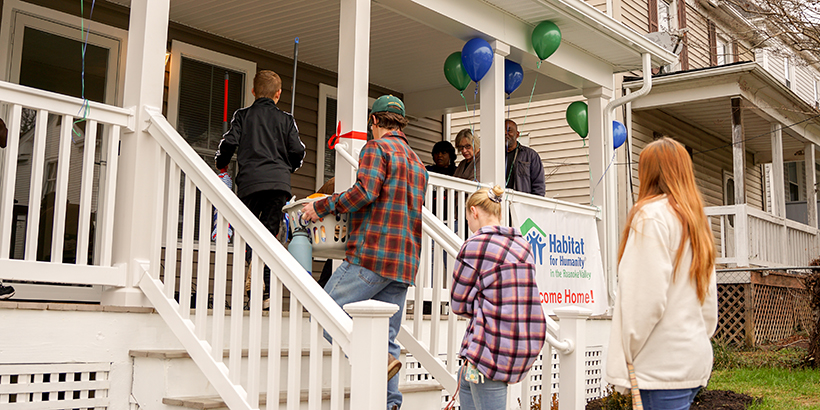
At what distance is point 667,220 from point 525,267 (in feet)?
2.74

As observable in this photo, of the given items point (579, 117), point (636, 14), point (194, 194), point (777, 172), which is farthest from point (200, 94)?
point (777, 172)

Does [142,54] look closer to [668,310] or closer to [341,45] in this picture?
[341,45]

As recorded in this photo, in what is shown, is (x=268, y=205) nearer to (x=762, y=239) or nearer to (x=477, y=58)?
(x=477, y=58)

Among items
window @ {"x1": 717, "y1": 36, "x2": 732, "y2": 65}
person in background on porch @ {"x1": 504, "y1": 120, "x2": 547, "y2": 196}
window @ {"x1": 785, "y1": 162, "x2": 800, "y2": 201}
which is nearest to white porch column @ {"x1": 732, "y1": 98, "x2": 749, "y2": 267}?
person in background on porch @ {"x1": 504, "y1": 120, "x2": 547, "y2": 196}

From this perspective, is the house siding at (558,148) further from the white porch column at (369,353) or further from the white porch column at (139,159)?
the white porch column at (369,353)

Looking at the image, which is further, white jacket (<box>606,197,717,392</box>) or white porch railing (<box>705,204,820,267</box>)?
white porch railing (<box>705,204,820,267</box>)

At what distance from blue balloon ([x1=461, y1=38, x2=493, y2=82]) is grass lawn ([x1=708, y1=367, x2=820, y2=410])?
12.3 ft

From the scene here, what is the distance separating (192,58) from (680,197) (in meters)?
5.89

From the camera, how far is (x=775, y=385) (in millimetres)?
7691

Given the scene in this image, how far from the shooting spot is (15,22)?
5961 mm

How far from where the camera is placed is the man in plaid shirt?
11.9ft

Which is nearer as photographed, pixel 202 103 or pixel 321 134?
pixel 202 103

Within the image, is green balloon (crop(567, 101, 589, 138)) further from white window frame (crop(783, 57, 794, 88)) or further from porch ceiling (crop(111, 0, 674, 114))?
white window frame (crop(783, 57, 794, 88))

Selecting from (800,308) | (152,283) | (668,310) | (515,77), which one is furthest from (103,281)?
(800,308)
